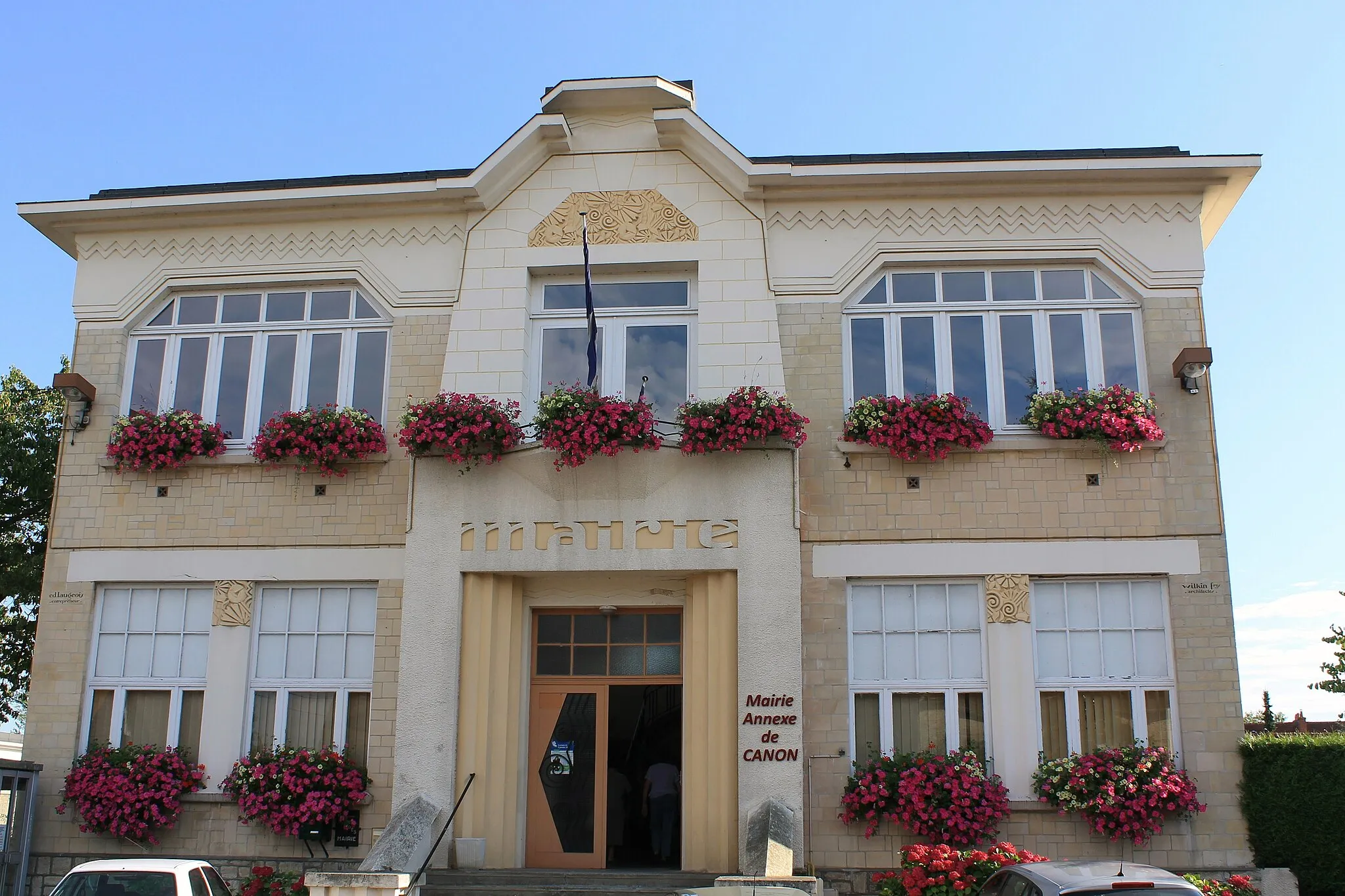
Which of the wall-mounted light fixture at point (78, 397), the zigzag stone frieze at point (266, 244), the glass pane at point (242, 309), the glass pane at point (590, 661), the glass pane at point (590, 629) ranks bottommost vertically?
the glass pane at point (590, 661)

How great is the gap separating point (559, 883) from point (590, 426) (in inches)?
189

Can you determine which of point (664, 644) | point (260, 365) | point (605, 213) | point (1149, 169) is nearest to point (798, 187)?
point (605, 213)

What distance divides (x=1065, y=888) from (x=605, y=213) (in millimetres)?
9618

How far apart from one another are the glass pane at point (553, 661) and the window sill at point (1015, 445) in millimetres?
4050

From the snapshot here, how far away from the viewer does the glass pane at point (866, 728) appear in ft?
45.4

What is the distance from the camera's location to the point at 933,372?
14.9 metres

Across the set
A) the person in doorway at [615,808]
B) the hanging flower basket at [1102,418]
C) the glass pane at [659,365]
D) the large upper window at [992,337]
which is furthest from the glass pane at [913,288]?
the person in doorway at [615,808]

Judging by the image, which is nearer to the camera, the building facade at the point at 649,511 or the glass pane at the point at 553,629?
the building facade at the point at 649,511

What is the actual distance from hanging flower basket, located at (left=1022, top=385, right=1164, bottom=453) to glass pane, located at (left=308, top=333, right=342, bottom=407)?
332 inches

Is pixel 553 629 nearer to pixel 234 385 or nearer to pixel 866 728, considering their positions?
pixel 866 728

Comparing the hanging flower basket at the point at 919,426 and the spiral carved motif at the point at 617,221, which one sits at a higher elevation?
the spiral carved motif at the point at 617,221

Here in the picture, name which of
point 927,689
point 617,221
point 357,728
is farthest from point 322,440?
point 927,689

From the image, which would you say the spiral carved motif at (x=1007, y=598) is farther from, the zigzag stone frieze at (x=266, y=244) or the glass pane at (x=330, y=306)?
the glass pane at (x=330, y=306)

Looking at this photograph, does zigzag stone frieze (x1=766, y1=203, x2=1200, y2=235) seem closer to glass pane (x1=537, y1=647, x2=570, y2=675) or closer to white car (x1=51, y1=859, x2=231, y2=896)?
glass pane (x1=537, y1=647, x2=570, y2=675)
